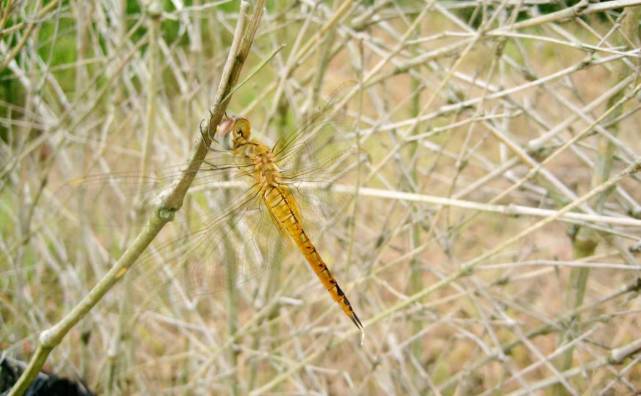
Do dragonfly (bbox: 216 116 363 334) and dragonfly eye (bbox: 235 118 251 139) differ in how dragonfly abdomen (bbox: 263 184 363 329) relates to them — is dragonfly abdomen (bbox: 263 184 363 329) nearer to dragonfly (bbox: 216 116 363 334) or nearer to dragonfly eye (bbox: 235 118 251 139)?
dragonfly (bbox: 216 116 363 334)

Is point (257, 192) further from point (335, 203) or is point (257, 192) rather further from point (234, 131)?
point (335, 203)

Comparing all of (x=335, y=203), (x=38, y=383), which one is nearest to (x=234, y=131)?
(x=335, y=203)

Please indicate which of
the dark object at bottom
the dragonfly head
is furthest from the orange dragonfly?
the dark object at bottom

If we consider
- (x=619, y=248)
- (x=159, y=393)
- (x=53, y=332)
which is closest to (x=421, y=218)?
(x=619, y=248)

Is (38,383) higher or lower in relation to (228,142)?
lower

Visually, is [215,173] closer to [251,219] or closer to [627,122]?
[251,219]


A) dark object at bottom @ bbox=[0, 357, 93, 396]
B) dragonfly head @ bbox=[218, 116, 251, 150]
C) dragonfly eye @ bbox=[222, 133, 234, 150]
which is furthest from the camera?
dark object at bottom @ bbox=[0, 357, 93, 396]
